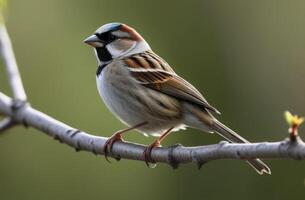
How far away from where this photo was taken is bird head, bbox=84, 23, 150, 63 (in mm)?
4351

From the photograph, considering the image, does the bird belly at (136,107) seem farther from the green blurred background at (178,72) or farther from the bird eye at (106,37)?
the green blurred background at (178,72)

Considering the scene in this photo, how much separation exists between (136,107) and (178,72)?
407 centimetres

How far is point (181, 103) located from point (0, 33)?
38.9 inches

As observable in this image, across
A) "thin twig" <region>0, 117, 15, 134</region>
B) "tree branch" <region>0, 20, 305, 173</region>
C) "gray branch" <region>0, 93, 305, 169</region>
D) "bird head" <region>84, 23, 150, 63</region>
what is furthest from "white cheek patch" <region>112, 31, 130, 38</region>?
"thin twig" <region>0, 117, 15, 134</region>

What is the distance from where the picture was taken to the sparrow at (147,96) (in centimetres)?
399

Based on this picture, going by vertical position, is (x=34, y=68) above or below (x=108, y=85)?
below

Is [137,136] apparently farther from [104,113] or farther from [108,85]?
[108,85]

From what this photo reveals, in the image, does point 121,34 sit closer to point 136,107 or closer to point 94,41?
point 94,41

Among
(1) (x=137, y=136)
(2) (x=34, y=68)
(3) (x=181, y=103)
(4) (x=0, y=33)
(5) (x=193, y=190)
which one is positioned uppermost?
(4) (x=0, y=33)

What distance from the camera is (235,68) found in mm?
8547

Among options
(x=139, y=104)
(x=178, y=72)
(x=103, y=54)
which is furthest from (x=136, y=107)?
(x=178, y=72)

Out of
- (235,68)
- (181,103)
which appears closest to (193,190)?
(235,68)

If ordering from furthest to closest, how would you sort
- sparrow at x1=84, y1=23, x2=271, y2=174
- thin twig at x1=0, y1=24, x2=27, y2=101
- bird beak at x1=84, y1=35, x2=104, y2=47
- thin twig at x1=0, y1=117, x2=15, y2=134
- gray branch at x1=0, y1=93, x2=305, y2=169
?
bird beak at x1=84, y1=35, x2=104, y2=47
sparrow at x1=84, y1=23, x2=271, y2=174
thin twig at x1=0, y1=24, x2=27, y2=101
thin twig at x1=0, y1=117, x2=15, y2=134
gray branch at x1=0, y1=93, x2=305, y2=169

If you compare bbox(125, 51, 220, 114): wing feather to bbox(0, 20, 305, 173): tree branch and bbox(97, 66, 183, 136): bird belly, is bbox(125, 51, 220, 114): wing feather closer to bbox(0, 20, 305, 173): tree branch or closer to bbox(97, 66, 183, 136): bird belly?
bbox(97, 66, 183, 136): bird belly
